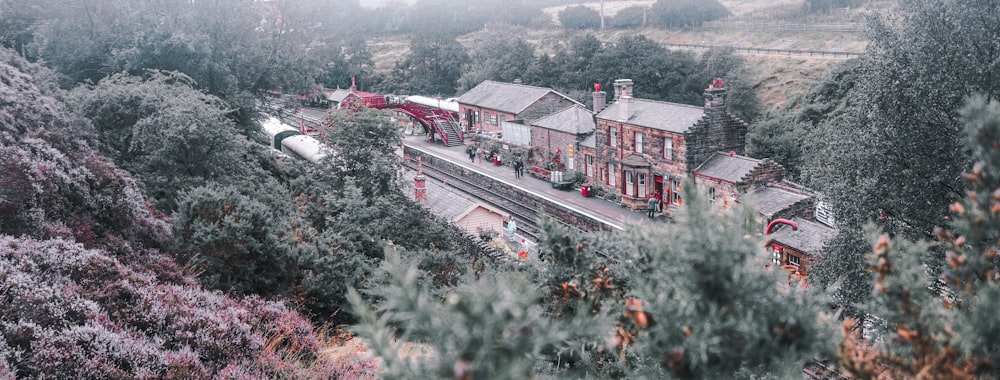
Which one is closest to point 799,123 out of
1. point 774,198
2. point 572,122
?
point 572,122

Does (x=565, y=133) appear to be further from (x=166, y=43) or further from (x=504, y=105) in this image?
(x=166, y=43)

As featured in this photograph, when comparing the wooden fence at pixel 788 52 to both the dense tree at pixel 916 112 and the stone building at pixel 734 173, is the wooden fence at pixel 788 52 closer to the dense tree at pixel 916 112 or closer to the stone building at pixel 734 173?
the stone building at pixel 734 173

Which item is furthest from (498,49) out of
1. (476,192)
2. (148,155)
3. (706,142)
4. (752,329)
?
(752,329)

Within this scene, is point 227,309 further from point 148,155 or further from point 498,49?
point 498,49

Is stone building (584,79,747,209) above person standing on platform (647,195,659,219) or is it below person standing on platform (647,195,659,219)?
above

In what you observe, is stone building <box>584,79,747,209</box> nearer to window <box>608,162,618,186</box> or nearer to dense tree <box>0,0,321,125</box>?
window <box>608,162,618,186</box>

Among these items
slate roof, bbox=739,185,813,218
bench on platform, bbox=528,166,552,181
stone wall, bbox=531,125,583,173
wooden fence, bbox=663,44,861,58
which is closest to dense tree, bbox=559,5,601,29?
wooden fence, bbox=663,44,861,58
